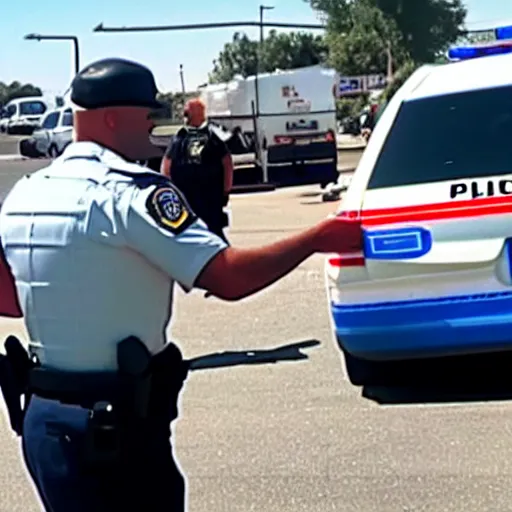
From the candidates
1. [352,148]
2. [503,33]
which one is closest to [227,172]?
[503,33]

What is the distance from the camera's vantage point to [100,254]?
2.68 meters

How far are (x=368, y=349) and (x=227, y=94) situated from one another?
1784 cm

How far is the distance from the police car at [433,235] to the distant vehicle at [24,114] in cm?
4431

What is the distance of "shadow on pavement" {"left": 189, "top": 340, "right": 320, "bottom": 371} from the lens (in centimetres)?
750

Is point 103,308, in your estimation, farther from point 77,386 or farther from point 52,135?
point 52,135

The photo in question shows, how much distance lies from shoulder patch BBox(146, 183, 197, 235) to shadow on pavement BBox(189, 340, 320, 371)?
4805 mm

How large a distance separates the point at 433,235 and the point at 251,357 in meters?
2.23

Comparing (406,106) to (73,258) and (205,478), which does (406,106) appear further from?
→ (73,258)

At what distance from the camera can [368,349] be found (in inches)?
236

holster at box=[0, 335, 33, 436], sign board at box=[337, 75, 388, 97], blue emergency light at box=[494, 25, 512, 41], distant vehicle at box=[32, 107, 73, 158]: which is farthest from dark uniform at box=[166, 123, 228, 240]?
sign board at box=[337, 75, 388, 97]

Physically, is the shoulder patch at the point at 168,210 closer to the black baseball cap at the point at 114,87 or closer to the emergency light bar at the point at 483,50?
the black baseball cap at the point at 114,87

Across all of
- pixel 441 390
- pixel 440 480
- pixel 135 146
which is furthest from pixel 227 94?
pixel 135 146

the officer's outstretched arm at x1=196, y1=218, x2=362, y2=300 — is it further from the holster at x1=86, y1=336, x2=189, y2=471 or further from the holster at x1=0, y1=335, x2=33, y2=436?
the holster at x1=0, y1=335, x2=33, y2=436

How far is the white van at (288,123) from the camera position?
22047 millimetres
